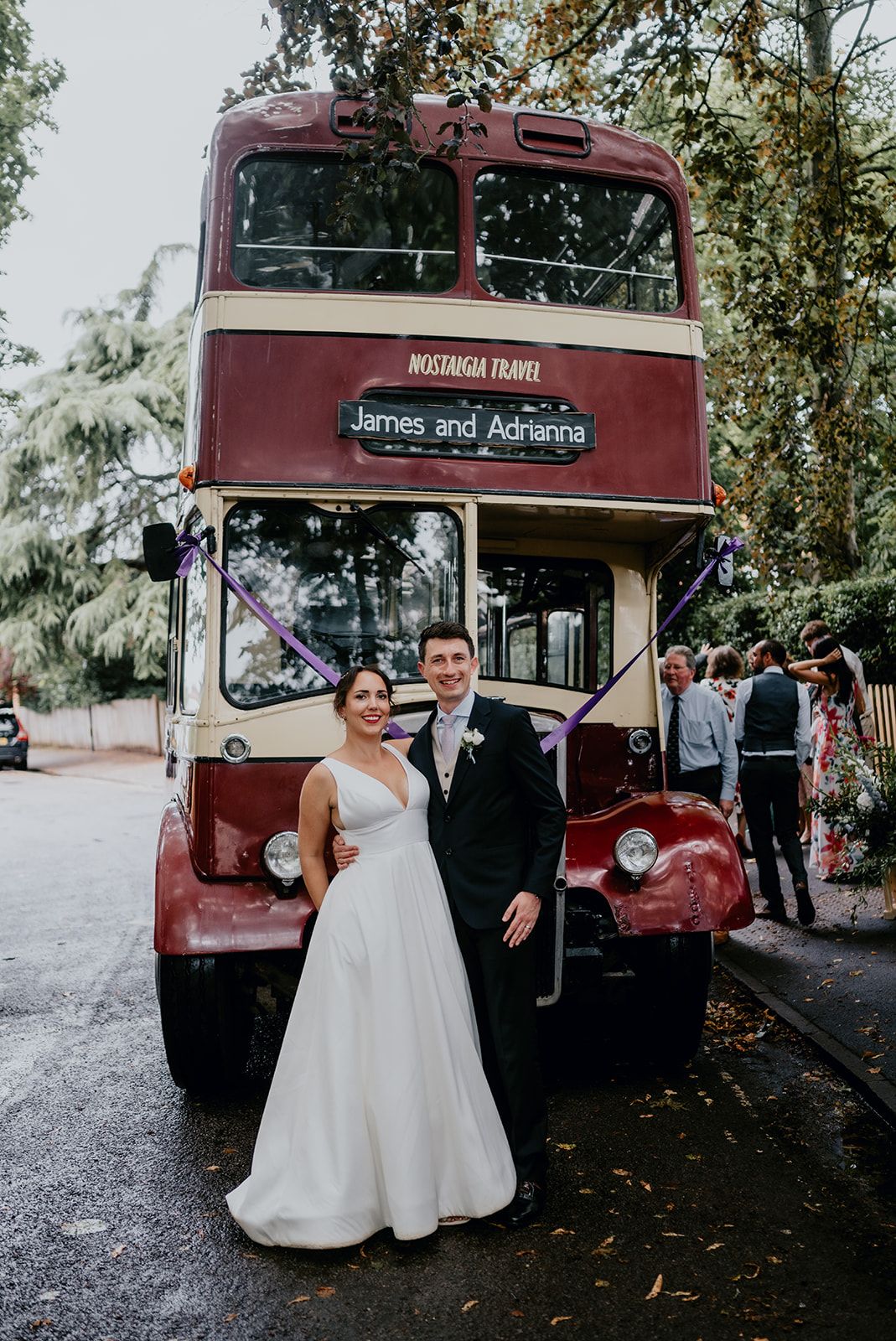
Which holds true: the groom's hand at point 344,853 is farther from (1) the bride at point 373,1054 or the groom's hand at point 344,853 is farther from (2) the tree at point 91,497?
(2) the tree at point 91,497


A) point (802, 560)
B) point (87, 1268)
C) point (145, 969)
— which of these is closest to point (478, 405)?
point (87, 1268)

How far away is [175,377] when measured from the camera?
30297 mm

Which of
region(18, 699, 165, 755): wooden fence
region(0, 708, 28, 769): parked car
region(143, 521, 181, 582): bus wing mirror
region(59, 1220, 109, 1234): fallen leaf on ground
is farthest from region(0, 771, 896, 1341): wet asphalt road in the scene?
region(18, 699, 165, 755): wooden fence

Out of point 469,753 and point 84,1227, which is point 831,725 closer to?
point 469,753

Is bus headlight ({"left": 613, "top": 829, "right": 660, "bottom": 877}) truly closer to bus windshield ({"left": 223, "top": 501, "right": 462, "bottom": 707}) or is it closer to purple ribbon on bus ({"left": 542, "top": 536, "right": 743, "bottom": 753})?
purple ribbon on bus ({"left": 542, "top": 536, "right": 743, "bottom": 753})

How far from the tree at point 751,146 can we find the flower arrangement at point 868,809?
4.11 metres

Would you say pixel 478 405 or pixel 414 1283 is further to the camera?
pixel 478 405

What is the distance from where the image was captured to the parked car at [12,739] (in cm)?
3067

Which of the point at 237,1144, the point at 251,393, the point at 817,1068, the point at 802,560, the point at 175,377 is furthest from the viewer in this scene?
the point at 175,377

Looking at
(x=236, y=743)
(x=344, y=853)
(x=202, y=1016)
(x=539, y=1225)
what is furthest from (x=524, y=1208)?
(x=236, y=743)

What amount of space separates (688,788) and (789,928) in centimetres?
141

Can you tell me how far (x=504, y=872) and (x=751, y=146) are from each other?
1004 cm

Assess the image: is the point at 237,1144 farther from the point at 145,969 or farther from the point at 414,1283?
the point at 145,969

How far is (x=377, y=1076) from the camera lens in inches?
153
